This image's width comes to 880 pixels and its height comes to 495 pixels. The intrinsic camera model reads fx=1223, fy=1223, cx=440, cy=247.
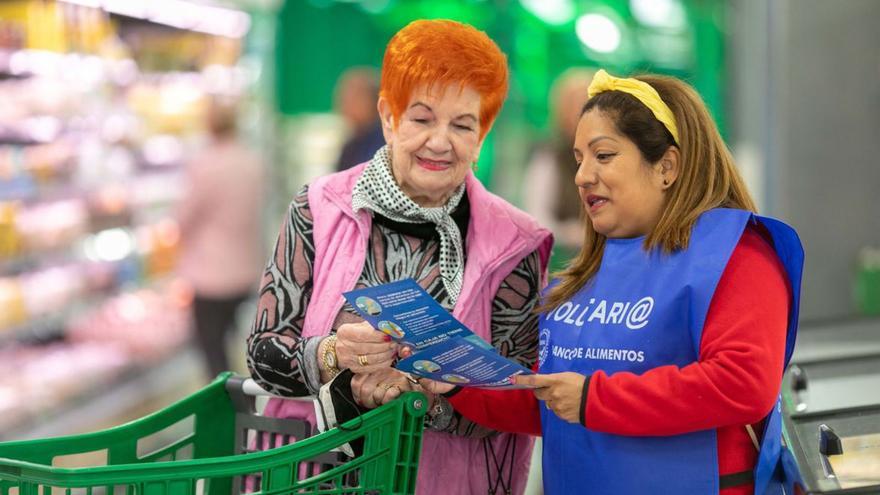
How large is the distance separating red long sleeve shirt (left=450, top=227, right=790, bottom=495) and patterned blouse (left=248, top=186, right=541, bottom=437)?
431 mm

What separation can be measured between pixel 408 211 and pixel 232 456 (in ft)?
2.16

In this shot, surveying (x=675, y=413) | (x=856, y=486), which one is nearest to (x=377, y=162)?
(x=675, y=413)

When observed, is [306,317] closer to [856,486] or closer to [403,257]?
[403,257]

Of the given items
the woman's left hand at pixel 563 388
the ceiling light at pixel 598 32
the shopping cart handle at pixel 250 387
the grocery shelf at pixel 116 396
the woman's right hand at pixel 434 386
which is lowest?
the grocery shelf at pixel 116 396

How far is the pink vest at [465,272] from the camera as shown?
2402mm

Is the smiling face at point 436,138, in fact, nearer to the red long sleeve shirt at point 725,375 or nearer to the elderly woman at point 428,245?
the elderly woman at point 428,245

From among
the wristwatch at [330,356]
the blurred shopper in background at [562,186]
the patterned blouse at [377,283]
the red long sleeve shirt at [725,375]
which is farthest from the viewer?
the blurred shopper in background at [562,186]

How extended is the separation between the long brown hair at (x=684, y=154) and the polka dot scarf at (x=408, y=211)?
1.31ft

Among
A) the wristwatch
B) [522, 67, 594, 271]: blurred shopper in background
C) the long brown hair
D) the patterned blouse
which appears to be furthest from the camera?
[522, 67, 594, 271]: blurred shopper in background

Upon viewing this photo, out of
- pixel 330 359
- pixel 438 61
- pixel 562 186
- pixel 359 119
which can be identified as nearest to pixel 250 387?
pixel 330 359

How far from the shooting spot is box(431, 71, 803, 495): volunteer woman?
6.64 ft

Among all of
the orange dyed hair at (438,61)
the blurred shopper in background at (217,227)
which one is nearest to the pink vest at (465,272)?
the orange dyed hair at (438,61)

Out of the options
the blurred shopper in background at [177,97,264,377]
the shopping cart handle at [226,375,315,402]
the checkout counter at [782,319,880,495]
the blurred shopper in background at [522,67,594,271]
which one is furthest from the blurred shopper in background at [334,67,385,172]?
the shopping cart handle at [226,375,315,402]

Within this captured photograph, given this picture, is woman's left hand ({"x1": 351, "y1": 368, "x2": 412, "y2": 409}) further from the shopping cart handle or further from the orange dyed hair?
the orange dyed hair
